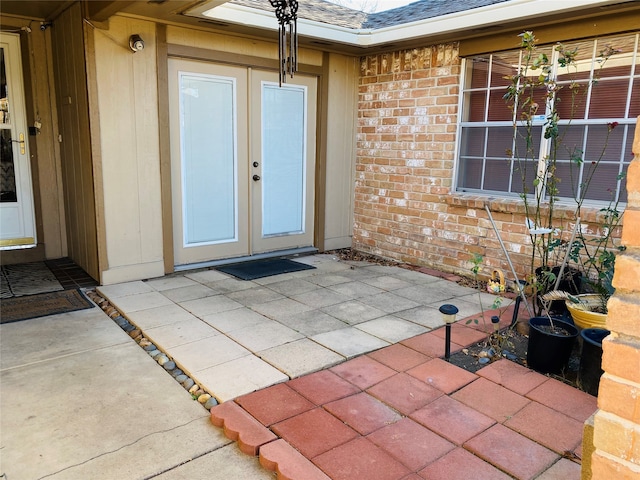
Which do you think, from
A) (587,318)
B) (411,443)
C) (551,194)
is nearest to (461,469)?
(411,443)

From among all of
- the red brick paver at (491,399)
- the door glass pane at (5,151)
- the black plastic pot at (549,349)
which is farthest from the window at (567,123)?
the door glass pane at (5,151)

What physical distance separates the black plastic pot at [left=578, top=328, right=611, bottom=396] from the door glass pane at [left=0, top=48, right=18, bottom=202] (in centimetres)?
547

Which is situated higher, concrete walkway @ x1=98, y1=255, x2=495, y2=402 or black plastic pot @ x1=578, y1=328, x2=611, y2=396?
black plastic pot @ x1=578, y1=328, x2=611, y2=396

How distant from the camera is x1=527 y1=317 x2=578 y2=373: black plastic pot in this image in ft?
8.87

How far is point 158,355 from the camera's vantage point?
301 cm

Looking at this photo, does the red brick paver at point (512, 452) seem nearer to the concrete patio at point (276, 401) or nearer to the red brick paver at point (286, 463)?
the concrete patio at point (276, 401)

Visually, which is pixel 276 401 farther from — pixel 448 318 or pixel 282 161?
pixel 282 161

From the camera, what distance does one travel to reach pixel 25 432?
219cm

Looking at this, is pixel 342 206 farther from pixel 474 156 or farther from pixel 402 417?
pixel 402 417

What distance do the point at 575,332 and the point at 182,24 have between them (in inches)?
165

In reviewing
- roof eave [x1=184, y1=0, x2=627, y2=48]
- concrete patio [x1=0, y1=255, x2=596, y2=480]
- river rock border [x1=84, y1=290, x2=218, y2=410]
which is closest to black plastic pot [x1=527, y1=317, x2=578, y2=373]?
concrete patio [x1=0, y1=255, x2=596, y2=480]

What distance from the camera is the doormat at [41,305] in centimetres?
361

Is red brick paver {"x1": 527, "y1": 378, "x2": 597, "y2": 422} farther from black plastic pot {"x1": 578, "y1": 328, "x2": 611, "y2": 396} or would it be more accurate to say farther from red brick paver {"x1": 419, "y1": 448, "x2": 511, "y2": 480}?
red brick paver {"x1": 419, "y1": 448, "x2": 511, "y2": 480}

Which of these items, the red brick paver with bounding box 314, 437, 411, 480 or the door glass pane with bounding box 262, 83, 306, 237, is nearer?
the red brick paver with bounding box 314, 437, 411, 480
